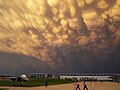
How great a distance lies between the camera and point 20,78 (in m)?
87.7
